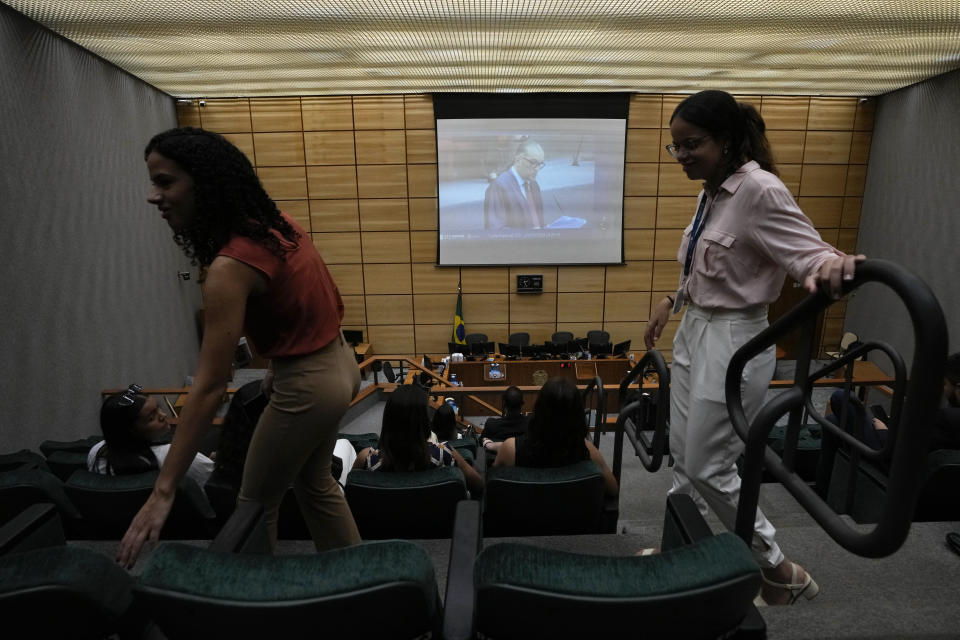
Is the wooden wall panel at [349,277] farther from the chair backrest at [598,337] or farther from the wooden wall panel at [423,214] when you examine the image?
the chair backrest at [598,337]

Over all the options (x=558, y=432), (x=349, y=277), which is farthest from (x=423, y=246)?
(x=558, y=432)

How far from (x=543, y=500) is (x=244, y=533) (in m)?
1.08

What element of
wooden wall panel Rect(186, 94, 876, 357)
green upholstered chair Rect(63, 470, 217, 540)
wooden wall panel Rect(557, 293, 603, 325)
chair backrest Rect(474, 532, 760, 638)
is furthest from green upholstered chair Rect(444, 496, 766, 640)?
wooden wall panel Rect(557, 293, 603, 325)

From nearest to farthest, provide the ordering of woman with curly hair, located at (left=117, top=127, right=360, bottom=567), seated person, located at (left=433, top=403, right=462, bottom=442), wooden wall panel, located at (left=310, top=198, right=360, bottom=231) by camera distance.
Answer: woman with curly hair, located at (left=117, top=127, right=360, bottom=567), seated person, located at (left=433, top=403, right=462, bottom=442), wooden wall panel, located at (left=310, top=198, right=360, bottom=231)

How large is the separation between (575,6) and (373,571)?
17.7ft

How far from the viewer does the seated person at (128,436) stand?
2057 mm

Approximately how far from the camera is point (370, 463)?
7.86 feet

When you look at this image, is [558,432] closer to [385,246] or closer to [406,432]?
[406,432]

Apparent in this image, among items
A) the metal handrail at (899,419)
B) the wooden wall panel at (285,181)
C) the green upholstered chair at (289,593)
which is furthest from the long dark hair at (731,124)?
the wooden wall panel at (285,181)

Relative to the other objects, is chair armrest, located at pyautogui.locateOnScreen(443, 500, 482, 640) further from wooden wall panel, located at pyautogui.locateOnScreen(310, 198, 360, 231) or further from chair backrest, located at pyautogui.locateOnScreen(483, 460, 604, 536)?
wooden wall panel, located at pyautogui.locateOnScreen(310, 198, 360, 231)

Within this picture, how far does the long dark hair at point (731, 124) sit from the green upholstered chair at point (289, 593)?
125cm

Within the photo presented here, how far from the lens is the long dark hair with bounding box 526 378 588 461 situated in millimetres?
2125

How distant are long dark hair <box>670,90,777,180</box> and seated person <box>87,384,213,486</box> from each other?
2159mm

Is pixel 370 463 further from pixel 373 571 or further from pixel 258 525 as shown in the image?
pixel 373 571
